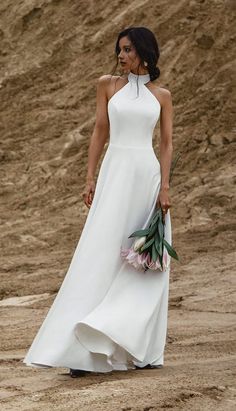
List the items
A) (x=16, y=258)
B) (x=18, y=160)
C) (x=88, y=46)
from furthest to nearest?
(x=88, y=46), (x=18, y=160), (x=16, y=258)

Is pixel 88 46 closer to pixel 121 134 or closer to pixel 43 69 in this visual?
pixel 43 69

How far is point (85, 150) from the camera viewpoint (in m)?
14.3

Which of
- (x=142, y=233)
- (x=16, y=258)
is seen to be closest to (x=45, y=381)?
(x=142, y=233)

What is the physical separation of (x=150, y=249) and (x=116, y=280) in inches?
9.8

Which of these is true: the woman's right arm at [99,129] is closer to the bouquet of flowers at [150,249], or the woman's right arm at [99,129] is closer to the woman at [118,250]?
the woman at [118,250]

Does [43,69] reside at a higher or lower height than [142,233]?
lower

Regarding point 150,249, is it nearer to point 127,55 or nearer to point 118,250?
point 118,250

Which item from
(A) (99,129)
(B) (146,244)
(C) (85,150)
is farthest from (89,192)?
(C) (85,150)

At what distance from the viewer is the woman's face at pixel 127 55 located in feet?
19.9

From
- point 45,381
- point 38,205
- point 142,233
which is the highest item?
point 142,233

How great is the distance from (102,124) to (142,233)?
0.66 meters

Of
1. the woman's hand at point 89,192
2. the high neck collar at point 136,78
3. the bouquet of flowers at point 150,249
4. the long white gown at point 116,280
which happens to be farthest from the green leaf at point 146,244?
the high neck collar at point 136,78

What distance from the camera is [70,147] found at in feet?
47.1

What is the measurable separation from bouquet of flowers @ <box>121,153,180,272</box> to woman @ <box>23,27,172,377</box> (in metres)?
0.06
